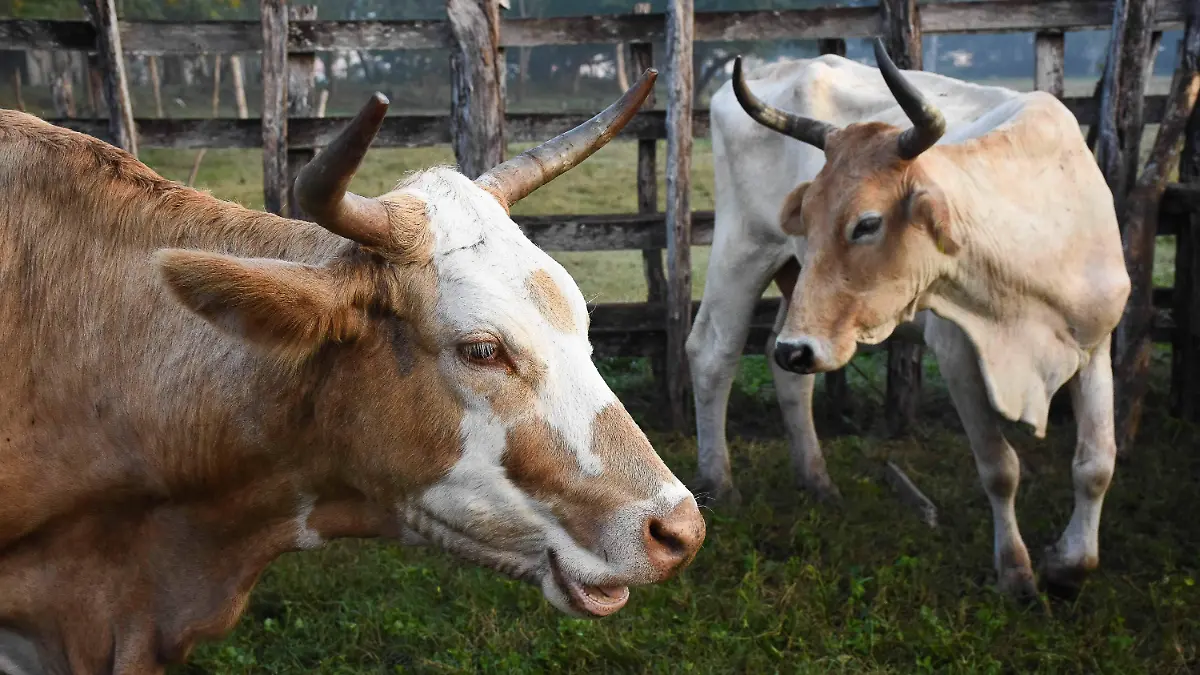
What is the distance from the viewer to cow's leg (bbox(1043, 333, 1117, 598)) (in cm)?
452

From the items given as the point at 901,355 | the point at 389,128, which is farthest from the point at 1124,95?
the point at 389,128

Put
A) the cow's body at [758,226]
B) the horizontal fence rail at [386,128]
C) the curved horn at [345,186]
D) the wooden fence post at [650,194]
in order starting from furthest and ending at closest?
1. the wooden fence post at [650,194]
2. the horizontal fence rail at [386,128]
3. the cow's body at [758,226]
4. the curved horn at [345,186]

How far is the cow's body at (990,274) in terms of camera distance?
14.1 feet

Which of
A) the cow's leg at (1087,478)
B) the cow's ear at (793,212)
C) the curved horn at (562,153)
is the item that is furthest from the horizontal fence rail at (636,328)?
the curved horn at (562,153)

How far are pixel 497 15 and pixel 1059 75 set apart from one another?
3149 mm

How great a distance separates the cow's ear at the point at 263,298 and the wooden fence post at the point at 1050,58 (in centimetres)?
534

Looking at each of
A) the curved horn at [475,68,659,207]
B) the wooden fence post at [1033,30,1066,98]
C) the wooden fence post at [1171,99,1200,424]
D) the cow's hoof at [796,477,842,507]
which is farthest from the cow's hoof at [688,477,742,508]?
the curved horn at [475,68,659,207]

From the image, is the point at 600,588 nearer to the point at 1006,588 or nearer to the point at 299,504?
the point at 299,504

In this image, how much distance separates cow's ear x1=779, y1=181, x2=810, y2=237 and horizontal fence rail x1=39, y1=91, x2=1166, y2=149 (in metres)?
1.87

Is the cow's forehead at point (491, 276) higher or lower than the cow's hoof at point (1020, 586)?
higher

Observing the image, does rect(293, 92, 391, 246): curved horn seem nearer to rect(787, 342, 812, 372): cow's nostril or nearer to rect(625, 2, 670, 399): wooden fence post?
rect(787, 342, 812, 372): cow's nostril

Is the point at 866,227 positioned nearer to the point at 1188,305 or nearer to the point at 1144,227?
the point at 1144,227

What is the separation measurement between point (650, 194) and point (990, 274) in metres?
3.05

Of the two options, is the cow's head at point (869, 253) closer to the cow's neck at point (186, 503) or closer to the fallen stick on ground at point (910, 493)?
the fallen stick on ground at point (910, 493)
